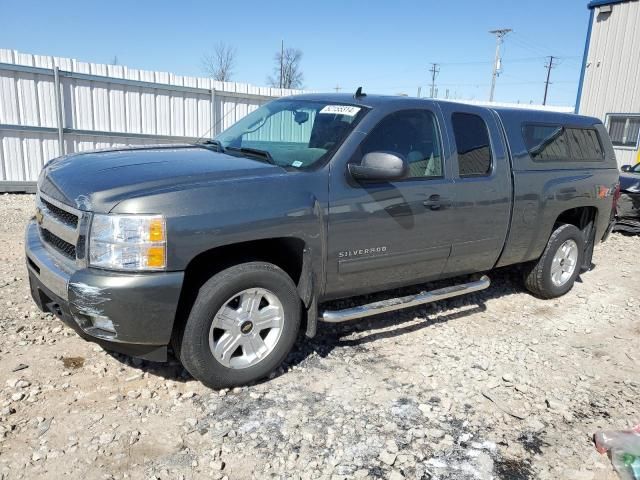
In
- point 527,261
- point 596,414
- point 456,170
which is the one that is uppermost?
point 456,170

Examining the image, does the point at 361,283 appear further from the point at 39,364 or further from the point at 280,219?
the point at 39,364

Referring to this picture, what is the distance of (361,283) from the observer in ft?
12.6

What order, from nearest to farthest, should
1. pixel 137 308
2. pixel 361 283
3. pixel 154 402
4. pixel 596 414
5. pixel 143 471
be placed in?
pixel 143 471 < pixel 137 308 < pixel 154 402 < pixel 596 414 < pixel 361 283

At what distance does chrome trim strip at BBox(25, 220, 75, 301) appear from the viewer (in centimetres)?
294

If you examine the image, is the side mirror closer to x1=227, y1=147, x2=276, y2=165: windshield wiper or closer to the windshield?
the windshield

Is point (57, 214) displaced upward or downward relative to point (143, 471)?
upward

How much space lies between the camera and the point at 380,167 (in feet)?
11.2

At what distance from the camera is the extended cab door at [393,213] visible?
3525mm

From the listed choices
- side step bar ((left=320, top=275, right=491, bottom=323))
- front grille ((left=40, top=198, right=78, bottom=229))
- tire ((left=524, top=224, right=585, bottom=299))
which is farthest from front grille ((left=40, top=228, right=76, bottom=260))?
tire ((left=524, top=224, right=585, bottom=299))

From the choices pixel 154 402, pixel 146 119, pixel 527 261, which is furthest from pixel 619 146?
pixel 154 402

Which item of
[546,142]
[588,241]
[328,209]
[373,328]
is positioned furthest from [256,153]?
[588,241]

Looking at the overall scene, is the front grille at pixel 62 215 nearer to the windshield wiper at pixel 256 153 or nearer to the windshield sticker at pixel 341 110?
the windshield wiper at pixel 256 153

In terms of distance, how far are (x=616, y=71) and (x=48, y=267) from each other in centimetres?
1569

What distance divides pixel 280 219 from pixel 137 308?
0.98 metres
